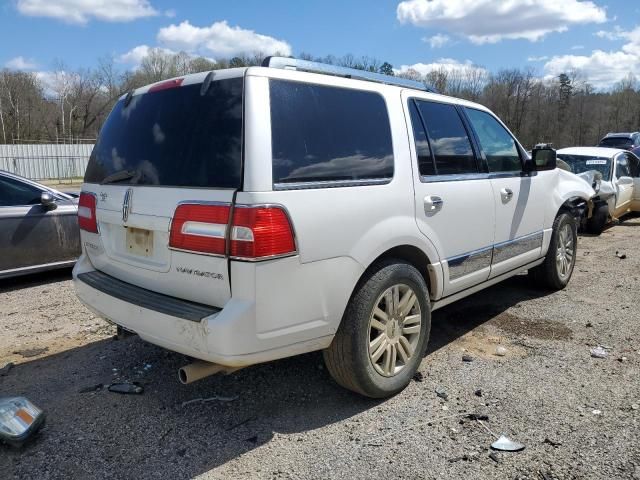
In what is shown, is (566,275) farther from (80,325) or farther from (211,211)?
(80,325)

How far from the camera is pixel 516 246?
4707 millimetres

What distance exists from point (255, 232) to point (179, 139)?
0.80 m

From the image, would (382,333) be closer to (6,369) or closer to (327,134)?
(327,134)

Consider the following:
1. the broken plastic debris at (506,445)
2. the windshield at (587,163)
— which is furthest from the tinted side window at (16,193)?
the windshield at (587,163)

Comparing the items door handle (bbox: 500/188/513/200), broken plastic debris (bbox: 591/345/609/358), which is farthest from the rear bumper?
broken plastic debris (bbox: 591/345/609/358)

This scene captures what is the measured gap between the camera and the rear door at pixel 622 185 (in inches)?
423

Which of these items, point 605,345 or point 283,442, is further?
point 605,345

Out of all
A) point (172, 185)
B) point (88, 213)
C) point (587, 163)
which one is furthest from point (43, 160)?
point (172, 185)

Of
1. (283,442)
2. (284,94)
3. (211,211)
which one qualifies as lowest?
(283,442)

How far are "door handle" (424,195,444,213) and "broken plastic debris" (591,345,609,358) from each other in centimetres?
178

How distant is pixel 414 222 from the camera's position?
11.3 ft

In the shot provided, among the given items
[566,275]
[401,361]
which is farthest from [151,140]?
[566,275]

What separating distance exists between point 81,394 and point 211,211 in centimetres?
183

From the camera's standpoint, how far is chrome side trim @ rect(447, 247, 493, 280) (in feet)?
12.7
